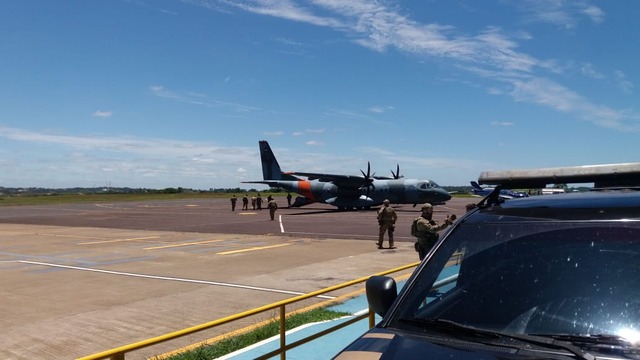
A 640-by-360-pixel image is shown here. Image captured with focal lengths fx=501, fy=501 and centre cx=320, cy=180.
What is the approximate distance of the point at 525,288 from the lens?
8.86 ft

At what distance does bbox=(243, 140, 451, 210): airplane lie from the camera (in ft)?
122

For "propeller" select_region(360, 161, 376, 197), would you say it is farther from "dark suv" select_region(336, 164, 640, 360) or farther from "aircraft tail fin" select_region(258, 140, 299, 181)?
"dark suv" select_region(336, 164, 640, 360)

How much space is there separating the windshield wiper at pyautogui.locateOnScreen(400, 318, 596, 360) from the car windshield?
41mm

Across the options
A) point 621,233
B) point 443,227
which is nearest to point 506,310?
point 621,233

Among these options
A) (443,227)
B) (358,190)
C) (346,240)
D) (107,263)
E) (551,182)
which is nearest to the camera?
(551,182)

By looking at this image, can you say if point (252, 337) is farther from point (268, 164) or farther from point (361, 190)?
point (268, 164)

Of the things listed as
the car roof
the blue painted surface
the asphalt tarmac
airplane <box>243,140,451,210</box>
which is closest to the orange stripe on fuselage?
airplane <box>243,140,451,210</box>

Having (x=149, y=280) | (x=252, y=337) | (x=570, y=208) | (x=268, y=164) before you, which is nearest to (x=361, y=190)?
(x=268, y=164)

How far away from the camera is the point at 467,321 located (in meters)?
2.65

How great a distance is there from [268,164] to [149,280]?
39.4 m

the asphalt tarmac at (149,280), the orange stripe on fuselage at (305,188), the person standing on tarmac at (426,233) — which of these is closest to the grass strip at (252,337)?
the asphalt tarmac at (149,280)

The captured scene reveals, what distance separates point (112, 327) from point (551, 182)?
6.77 metres

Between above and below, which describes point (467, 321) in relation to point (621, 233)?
below

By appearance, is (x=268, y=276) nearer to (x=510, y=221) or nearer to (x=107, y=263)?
(x=107, y=263)
